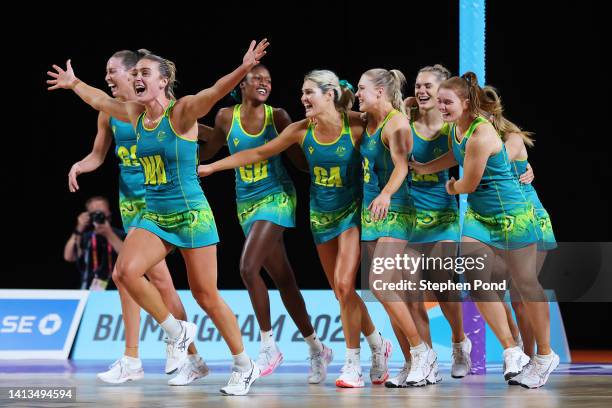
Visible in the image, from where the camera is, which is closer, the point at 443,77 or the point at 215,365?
the point at 443,77

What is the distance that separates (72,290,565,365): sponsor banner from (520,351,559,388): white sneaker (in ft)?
7.61

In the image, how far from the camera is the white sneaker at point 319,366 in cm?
675

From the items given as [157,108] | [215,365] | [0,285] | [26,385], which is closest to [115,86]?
[157,108]

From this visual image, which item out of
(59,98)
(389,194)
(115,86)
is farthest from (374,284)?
(59,98)

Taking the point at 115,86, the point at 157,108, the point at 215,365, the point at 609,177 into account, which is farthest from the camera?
the point at 609,177

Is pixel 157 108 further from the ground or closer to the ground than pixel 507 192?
further from the ground

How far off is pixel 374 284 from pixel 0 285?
19.4ft

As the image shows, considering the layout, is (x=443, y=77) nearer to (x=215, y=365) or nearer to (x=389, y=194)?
(x=389, y=194)

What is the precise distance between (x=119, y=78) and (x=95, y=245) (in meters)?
3.44

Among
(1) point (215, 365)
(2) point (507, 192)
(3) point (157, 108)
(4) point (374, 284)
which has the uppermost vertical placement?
(3) point (157, 108)

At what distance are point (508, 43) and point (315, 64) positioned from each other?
182 centimetres

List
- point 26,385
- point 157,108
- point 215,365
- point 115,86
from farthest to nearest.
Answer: point 215,365 < point 115,86 < point 26,385 < point 157,108

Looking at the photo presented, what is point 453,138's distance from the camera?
20.9ft

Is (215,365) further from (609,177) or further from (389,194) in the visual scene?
(609,177)
